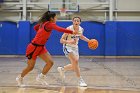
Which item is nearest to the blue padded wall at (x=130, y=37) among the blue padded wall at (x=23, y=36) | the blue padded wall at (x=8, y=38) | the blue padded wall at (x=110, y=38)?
the blue padded wall at (x=110, y=38)

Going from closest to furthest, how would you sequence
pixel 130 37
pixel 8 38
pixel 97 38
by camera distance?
pixel 130 37 → pixel 97 38 → pixel 8 38

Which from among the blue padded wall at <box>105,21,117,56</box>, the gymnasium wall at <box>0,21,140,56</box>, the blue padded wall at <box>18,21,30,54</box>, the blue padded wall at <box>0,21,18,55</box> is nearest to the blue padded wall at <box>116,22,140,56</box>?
the gymnasium wall at <box>0,21,140,56</box>

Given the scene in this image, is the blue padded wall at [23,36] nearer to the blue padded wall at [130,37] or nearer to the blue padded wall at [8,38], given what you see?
the blue padded wall at [8,38]

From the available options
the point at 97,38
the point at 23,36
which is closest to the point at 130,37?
the point at 97,38

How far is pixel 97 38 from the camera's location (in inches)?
795

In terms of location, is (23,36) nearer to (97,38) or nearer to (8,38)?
(8,38)

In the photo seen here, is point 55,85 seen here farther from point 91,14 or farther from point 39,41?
point 91,14

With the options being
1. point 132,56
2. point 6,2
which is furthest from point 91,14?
point 6,2

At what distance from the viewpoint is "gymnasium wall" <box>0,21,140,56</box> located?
65.6 ft

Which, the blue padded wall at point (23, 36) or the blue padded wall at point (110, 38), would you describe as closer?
the blue padded wall at point (110, 38)

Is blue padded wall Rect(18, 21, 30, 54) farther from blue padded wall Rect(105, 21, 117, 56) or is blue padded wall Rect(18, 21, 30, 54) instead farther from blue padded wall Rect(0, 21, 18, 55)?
blue padded wall Rect(105, 21, 117, 56)

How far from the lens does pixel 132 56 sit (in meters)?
20.0

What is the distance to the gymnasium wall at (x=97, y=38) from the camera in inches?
787

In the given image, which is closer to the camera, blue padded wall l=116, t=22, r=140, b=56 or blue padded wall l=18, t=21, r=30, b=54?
blue padded wall l=116, t=22, r=140, b=56
